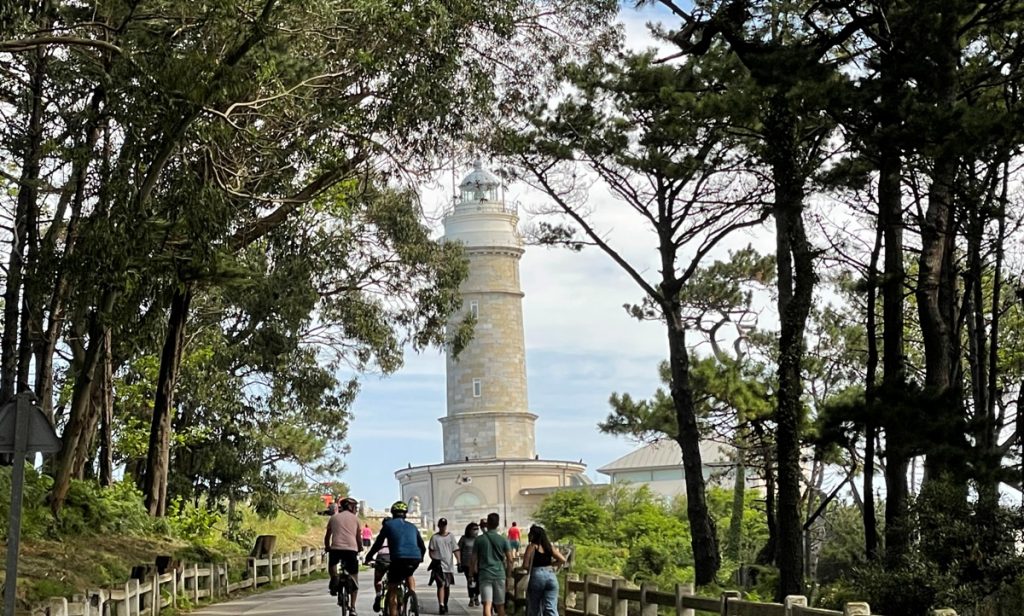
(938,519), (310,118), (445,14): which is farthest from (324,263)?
(938,519)

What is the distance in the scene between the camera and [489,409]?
72.0 metres

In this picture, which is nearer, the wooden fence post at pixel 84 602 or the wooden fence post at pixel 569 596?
the wooden fence post at pixel 84 602

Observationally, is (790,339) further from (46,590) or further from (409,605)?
(46,590)

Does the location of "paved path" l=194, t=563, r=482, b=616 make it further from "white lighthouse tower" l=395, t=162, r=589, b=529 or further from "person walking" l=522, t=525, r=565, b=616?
"white lighthouse tower" l=395, t=162, r=589, b=529

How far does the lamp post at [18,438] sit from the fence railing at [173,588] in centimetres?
187

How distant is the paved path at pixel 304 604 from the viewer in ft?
61.7

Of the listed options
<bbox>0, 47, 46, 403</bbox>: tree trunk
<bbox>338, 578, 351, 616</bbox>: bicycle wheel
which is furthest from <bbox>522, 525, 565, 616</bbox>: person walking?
<bbox>0, 47, 46, 403</bbox>: tree trunk

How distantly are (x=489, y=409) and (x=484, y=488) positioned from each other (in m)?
4.44

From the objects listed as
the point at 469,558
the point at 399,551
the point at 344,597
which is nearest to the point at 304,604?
the point at 469,558

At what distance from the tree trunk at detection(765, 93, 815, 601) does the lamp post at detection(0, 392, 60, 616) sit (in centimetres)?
1023

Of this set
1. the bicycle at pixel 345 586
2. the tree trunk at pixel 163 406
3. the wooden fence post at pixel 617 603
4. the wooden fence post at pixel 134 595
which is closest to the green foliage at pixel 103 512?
the tree trunk at pixel 163 406

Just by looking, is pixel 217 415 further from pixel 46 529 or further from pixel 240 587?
pixel 46 529

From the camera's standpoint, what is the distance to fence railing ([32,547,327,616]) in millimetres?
12961

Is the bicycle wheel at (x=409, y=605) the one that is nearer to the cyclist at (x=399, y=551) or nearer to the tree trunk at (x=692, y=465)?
the cyclist at (x=399, y=551)
